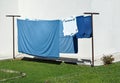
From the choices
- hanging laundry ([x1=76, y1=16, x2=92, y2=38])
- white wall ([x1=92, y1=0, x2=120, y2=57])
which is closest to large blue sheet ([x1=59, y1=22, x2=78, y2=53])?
hanging laundry ([x1=76, y1=16, x2=92, y2=38])

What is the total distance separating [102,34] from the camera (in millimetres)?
19281

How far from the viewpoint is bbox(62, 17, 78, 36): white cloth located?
18.4 m

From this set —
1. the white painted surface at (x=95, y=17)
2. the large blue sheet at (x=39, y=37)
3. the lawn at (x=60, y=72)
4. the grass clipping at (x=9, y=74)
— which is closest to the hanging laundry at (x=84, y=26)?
the white painted surface at (x=95, y=17)

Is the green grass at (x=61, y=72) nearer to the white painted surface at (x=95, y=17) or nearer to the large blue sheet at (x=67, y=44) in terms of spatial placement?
the large blue sheet at (x=67, y=44)

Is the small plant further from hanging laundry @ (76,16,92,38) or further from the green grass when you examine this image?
hanging laundry @ (76,16,92,38)

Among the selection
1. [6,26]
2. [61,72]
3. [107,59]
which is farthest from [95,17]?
[6,26]

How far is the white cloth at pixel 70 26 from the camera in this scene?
725 inches

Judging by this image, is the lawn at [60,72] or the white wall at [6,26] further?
the white wall at [6,26]

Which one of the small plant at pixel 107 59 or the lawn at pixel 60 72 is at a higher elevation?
the small plant at pixel 107 59

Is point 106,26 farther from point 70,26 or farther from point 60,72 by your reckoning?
Result: point 60,72

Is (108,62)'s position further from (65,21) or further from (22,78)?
(22,78)

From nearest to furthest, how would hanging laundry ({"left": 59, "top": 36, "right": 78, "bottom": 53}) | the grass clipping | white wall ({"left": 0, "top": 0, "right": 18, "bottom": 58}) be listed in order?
1. the grass clipping
2. hanging laundry ({"left": 59, "top": 36, "right": 78, "bottom": 53})
3. white wall ({"left": 0, "top": 0, "right": 18, "bottom": 58})

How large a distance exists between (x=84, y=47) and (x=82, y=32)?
1.15 meters

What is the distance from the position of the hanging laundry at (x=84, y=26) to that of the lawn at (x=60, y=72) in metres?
1.39
